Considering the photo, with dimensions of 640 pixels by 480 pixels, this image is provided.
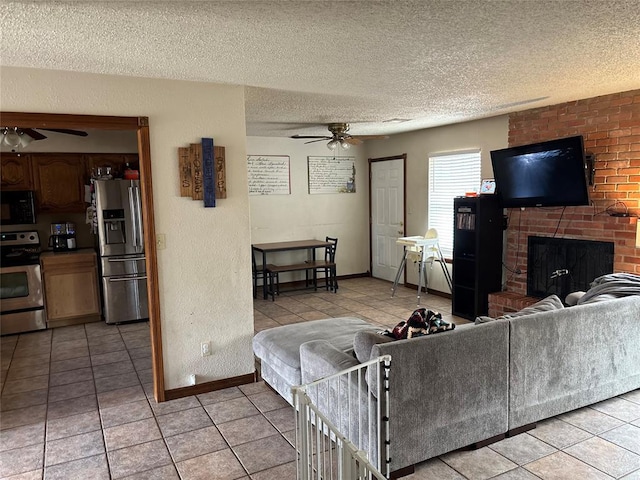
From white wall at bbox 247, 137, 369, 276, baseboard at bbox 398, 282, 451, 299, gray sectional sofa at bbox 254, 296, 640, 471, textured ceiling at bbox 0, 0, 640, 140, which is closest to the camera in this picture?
textured ceiling at bbox 0, 0, 640, 140

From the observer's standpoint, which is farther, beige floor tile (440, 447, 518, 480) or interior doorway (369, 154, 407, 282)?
interior doorway (369, 154, 407, 282)

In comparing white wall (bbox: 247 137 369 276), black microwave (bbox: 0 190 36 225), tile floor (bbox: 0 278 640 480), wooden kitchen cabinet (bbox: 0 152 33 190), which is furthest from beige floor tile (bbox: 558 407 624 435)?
wooden kitchen cabinet (bbox: 0 152 33 190)

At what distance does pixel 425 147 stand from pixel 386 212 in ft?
4.45

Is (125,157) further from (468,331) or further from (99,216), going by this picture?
(468,331)

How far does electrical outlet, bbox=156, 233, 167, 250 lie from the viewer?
3352 mm

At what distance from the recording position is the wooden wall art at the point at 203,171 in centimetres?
336

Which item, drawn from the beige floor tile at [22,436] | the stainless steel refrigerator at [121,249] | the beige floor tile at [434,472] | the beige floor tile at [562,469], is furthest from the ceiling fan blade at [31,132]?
the beige floor tile at [562,469]

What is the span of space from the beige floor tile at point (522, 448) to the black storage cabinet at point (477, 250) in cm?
249

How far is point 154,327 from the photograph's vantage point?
3387mm

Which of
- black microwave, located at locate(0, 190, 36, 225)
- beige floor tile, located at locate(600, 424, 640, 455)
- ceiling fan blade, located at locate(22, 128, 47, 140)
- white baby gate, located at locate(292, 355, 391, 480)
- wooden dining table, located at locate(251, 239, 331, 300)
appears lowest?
beige floor tile, located at locate(600, 424, 640, 455)

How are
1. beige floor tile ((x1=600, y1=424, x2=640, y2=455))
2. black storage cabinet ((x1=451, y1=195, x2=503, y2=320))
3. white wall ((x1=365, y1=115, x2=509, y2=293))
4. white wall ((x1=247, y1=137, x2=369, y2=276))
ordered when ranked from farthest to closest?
1. white wall ((x1=247, y1=137, x2=369, y2=276))
2. white wall ((x1=365, y1=115, x2=509, y2=293))
3. black storage cabinet ((x1=451, y1=195, x2=503, y2=320))
4. beige floor tile ((x1=600, y1=424, x2=640, y2=455))

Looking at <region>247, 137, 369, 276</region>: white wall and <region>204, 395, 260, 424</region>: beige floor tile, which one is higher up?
<region>247, 137, 369, 276</region>: white wall

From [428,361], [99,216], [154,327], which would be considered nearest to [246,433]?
[154,327]

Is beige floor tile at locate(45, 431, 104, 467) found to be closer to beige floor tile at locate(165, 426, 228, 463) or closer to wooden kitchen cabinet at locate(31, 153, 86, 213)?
beige floor tile at locate(165, 426, 228, 463)
